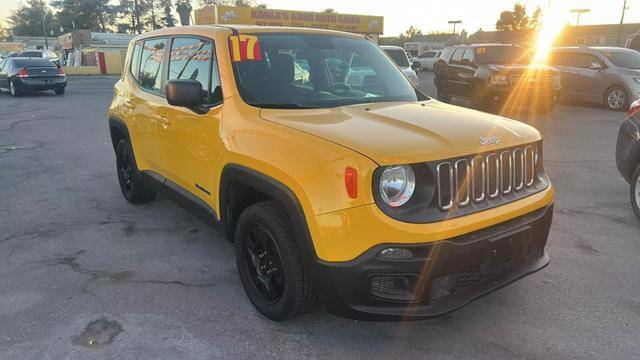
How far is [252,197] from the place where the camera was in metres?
3.21

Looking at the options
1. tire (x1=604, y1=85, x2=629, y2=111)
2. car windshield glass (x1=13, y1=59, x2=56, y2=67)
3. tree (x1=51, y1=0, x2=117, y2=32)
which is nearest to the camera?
tire (x1=604, y1=85, x2=629, y2=111)

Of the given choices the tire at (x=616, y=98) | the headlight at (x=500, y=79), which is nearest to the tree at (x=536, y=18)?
the tire at (x=616, y=98)

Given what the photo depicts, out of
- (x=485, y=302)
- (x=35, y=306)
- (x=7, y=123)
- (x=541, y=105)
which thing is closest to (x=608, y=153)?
(x=541, y=105)

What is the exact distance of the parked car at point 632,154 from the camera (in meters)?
4.70

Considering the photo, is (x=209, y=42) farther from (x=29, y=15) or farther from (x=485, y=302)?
(x=29, y=15)

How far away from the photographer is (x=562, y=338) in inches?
114

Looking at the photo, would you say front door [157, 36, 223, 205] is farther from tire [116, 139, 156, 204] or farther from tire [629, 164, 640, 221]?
tire [629, 164, 640, 221]

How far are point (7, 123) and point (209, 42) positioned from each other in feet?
34.2

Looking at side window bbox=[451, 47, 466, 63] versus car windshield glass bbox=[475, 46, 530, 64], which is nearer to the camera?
car windshield glass bbox=[475, 46, 530, 64]

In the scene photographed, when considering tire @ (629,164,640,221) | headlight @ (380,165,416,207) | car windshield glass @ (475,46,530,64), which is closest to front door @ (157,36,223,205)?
headlight @ (380,165,416,207)

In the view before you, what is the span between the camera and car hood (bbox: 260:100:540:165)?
2.47 meters

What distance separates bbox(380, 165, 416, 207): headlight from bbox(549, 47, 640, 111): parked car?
1238 centimetres

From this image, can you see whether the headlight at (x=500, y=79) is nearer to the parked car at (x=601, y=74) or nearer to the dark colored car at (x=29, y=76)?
the parked car at (x=601, y=74)

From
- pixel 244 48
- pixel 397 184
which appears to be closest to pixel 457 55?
pixel 244 48
